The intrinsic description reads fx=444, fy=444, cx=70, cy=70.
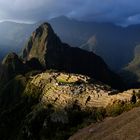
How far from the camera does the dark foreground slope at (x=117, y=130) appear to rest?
43734 mm

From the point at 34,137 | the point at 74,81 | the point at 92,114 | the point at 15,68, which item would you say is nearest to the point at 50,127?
the point at 34,137

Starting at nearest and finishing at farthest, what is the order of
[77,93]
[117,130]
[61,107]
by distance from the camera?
1. [117,130]
2. [61,107]
3. [77,93]

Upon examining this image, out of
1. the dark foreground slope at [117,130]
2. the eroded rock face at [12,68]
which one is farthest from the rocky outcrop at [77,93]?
the eroded rock face at [12,68]

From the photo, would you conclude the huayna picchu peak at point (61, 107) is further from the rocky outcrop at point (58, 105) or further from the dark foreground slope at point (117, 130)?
the dark foreground slope at point (117, 130)

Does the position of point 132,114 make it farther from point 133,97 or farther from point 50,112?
point 50,112

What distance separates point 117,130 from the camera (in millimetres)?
46688

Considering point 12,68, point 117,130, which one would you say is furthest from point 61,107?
point 12,68

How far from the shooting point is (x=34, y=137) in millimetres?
81938

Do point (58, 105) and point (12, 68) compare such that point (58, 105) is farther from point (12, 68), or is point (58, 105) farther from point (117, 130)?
point (12, 68)

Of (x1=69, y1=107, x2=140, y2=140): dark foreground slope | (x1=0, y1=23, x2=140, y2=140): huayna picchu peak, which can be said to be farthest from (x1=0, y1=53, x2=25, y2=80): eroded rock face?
(x1=69, y1=107, x2=140, y2=140): dark foreground slope

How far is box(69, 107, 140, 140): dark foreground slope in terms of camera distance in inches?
1722

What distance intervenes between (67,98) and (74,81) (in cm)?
1439

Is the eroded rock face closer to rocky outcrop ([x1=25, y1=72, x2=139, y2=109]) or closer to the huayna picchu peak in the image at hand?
the huayna picchu peak

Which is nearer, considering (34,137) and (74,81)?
(34,137)
